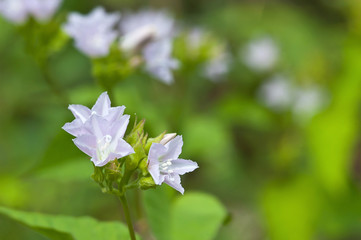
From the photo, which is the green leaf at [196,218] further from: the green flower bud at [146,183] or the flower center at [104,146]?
the flower center at [104,146]

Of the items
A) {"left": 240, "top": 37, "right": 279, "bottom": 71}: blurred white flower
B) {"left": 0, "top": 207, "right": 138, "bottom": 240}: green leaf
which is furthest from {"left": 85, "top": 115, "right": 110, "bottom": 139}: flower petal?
{"left": 240, "top": 37, "right": 279, "bottom": 71}: blurred white flower

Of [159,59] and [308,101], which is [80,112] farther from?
[308,101]

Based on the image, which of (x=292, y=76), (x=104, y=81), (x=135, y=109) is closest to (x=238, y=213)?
(x=292, y=76)

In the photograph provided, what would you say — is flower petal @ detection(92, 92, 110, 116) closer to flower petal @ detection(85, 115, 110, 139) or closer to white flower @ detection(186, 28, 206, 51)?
flower petal @ detection(85, 115, 110, 139)

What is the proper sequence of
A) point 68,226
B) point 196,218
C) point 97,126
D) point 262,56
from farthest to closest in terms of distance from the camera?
1. point 262,56
2. point 196,218
3. point 68,226
4. point 97,126

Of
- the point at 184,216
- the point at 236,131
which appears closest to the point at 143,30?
the point at 184,216

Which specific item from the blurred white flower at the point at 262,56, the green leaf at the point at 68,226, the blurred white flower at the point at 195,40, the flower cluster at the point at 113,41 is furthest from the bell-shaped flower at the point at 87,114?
the blurred white flower at the point at 262,56

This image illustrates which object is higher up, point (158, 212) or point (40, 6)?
point (40, 6)
